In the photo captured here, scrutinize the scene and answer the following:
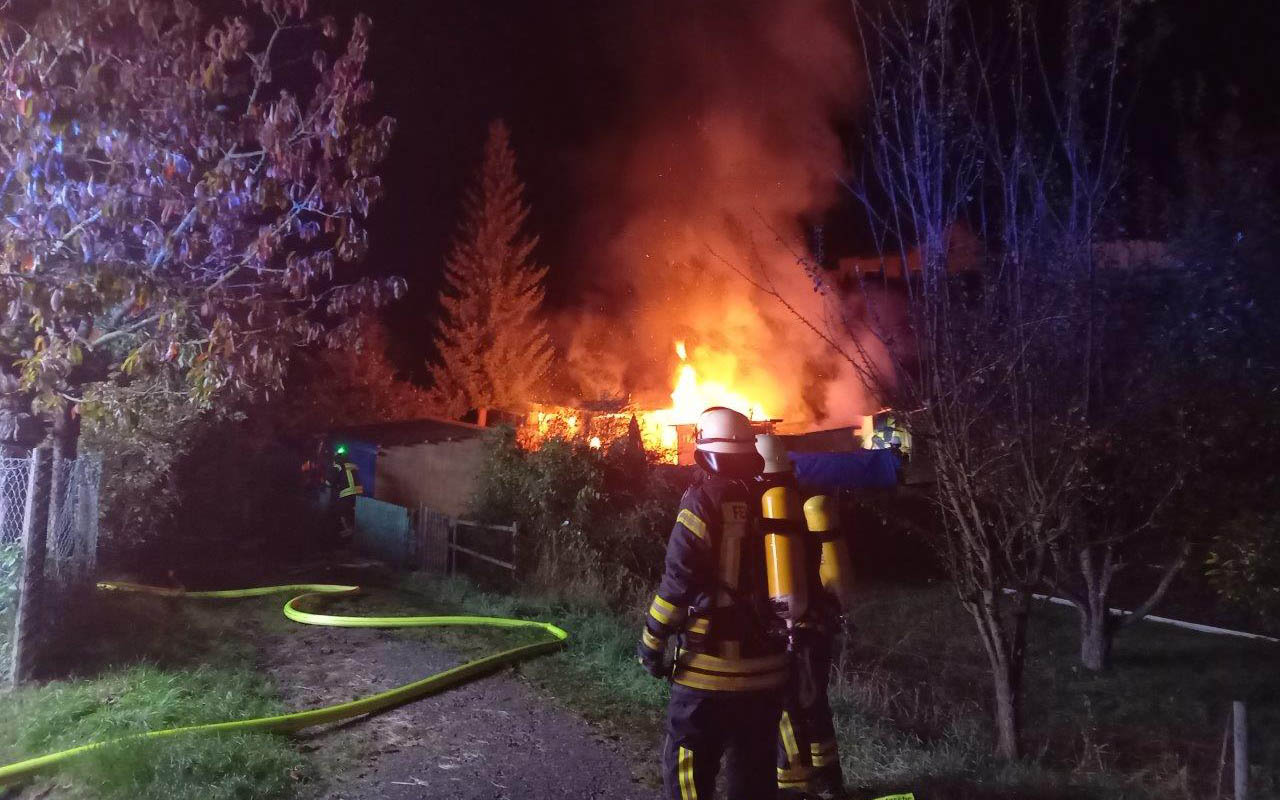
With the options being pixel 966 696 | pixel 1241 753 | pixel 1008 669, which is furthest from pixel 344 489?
pixel 1241 753

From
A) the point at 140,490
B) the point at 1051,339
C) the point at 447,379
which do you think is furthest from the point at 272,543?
the point at 447,379

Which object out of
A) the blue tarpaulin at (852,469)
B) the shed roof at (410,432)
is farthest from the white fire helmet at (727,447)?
the blue tarpaulin at (852,469)

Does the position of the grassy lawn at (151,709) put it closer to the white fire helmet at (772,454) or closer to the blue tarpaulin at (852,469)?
the white fire helmet at (772,454)

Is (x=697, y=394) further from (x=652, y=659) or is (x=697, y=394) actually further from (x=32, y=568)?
(x=652, y=659)

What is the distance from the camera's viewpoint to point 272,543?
1559 cm

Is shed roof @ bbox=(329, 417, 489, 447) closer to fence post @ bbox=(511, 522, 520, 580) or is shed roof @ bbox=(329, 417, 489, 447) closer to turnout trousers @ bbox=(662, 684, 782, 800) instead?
fence post @ bbox=(511, 522, 520, 580)

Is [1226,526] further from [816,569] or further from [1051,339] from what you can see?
[816,569]

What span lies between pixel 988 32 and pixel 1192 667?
25.3ft

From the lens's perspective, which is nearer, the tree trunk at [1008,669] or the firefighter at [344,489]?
the tree trunk at [1008,669]

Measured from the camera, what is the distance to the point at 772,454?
393 cm

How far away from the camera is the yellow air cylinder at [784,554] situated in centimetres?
351

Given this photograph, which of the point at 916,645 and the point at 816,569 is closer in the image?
the point at 816,569

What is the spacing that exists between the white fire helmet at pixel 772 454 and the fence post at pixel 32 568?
519 cm

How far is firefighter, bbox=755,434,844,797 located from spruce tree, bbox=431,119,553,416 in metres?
31.4
